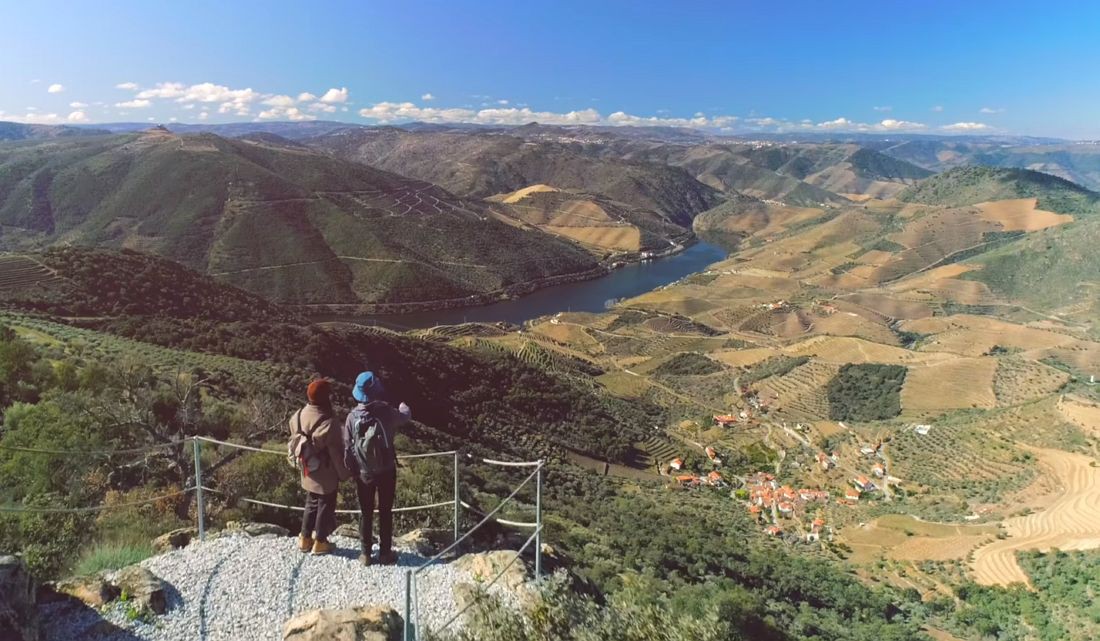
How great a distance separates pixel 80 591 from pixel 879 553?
83.3 feet

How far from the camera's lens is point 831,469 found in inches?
1357

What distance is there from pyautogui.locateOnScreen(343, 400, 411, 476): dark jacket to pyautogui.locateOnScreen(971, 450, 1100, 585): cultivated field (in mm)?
23060

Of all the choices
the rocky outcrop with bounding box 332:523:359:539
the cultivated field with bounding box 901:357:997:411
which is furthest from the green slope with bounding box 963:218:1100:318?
the rocky outcrop with bounding box 332:523:359:539

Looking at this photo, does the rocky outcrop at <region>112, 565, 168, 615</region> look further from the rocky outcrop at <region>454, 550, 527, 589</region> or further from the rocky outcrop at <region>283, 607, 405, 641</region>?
the rocky outcrop at <region>454, 550, 527, 589</region>

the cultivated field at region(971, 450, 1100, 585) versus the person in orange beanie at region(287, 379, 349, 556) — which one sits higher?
the person in orange beanie at region(287, 379, 349, 556)

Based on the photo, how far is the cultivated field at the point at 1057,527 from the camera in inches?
855

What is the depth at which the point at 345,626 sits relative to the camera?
5.27 meters

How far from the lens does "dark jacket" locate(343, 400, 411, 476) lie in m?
5.95

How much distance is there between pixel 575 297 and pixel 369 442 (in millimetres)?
98644

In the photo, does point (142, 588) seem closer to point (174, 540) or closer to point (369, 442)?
point (174, 540)

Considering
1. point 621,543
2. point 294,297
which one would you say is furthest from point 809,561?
point 294,297

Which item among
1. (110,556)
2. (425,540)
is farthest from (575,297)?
(110,556)

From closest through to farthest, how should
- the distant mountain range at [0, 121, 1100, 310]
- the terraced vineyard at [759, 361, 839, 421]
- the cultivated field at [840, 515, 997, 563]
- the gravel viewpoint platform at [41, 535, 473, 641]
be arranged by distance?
1. the gravel viewpoint platform at [41, 535, 473, 641]
2. the cultivated field at [840, 515, 997, 563]
3. the terraced vineyard at [759, 361, 839, 421]
4. the distant mountain range at [0, 121, 1100, 310]

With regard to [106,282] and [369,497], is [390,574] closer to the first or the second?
[369,497]
